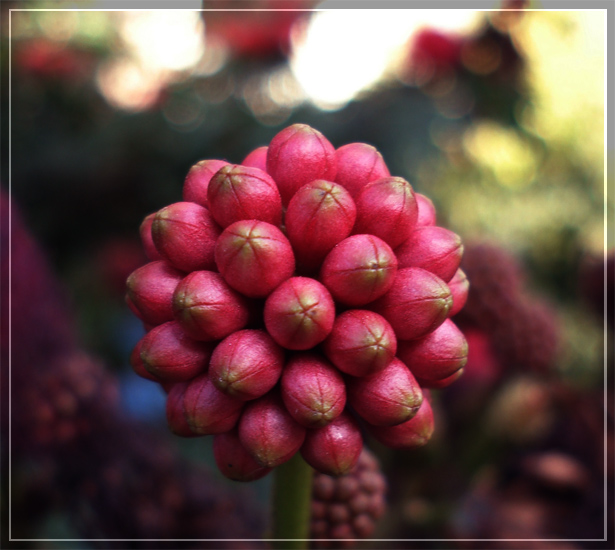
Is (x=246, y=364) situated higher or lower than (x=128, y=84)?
lower

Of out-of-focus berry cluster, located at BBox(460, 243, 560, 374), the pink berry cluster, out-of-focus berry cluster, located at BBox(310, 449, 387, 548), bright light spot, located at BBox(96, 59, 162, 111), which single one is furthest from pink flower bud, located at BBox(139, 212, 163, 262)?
bright light spot, located at BBox(96, 59, 162, 111)

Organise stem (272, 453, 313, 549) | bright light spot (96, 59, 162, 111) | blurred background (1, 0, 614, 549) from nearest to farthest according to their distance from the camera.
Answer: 1. stem (272, 453, 313, 549)
2. blurred background (1, 0, 614, 549)
3. bright light spot (96, 59, 162, 111)

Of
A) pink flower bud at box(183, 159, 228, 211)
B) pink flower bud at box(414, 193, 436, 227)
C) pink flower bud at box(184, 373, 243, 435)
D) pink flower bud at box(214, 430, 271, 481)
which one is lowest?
pink flower bud at box(214, 430, 271, 481)

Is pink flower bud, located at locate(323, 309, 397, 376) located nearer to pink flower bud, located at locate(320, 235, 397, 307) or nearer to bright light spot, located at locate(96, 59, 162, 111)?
pink flower bud, located at locate(320, 235, 397, 307)

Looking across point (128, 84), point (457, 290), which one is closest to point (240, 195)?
point (457, 290)

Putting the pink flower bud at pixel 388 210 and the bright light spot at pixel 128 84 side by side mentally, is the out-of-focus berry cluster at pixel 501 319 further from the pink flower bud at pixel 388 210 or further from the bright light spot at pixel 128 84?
the bright light spot at pixel 128 84

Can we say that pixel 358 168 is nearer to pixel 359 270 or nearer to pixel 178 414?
pixel 359 270

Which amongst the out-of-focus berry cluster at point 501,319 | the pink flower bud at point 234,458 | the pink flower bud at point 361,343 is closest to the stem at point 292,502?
the pink flower bud at point 234,458
